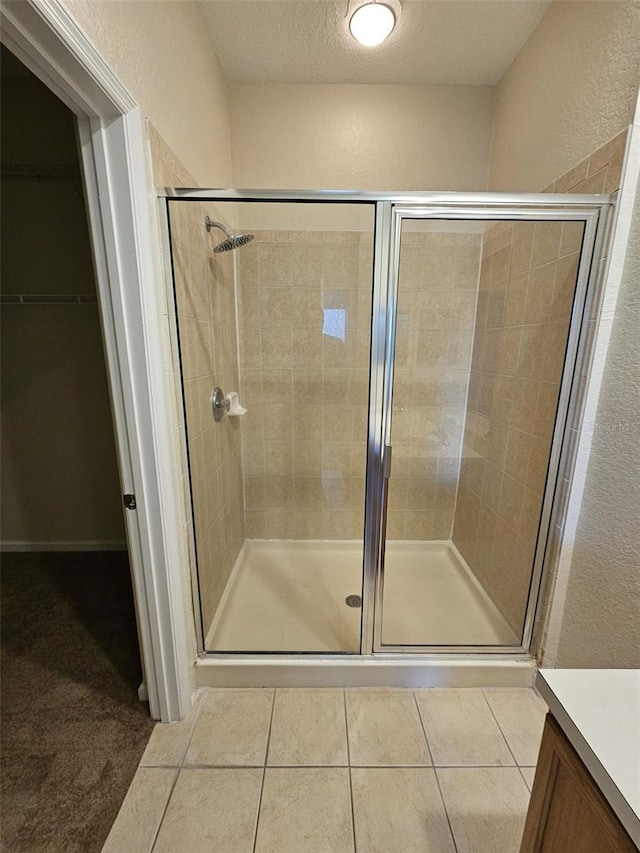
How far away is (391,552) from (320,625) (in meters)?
0.72

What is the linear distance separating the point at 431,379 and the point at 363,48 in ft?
5.30

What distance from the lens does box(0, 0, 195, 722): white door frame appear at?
72cm

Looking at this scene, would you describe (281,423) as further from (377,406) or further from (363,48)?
(363,48)

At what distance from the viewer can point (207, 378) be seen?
1.54 meters

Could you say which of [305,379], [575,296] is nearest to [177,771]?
[305,379]

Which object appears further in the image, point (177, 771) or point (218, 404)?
point (218, 404)

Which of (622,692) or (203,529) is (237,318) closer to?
(203,529)

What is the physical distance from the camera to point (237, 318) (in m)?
2.04

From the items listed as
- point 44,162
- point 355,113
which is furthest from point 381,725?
point 44,162

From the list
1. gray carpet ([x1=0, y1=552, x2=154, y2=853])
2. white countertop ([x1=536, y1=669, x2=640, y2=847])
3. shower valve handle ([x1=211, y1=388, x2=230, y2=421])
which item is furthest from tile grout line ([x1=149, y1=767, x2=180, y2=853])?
shower valve handle ([x1=211, y1=388, x2=230, y2=421])

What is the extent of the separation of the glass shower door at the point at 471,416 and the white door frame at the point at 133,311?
794 millimetres

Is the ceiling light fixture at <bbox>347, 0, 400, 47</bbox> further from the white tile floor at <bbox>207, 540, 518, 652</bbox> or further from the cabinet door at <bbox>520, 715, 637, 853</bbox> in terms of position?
the white tile floor at <bbox>207, 540, 518, 652</bbox>

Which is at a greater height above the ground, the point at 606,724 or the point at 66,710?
the point at 606,724

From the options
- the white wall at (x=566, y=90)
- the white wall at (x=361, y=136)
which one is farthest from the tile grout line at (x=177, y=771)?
the white wall at (x=361, y=136)
